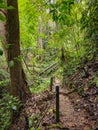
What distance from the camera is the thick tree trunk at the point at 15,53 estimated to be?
24.8ft

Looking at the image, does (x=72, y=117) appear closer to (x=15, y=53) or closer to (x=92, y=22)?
(x=15, y=53)

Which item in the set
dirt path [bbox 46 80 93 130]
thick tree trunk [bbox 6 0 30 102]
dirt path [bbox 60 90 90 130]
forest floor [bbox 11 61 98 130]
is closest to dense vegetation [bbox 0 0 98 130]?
thick tree trunk [bbox 6 0 30 102]

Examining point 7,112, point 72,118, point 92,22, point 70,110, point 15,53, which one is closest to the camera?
point 72,118

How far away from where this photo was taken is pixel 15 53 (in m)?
7.81

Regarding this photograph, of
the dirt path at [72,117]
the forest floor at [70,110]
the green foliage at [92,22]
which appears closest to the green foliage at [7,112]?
the forest floor at [70,110]

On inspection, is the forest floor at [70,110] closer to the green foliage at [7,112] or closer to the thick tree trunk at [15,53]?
the green foliage at [7,112]

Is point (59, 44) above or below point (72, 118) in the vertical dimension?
above

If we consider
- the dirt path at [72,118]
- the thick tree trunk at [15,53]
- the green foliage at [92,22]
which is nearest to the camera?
the dirt path at [72,118]

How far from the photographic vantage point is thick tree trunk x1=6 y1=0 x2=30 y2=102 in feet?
24.8

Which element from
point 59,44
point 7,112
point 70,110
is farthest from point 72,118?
point 59,44

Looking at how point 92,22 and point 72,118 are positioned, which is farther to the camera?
point 92,22

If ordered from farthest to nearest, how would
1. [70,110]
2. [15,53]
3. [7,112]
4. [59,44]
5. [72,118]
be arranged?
[59,44] → [7,112] → [15,53] → [70,110] → [72,118]

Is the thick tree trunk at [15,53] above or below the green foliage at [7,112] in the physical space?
above

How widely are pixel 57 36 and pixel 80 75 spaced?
338cm
